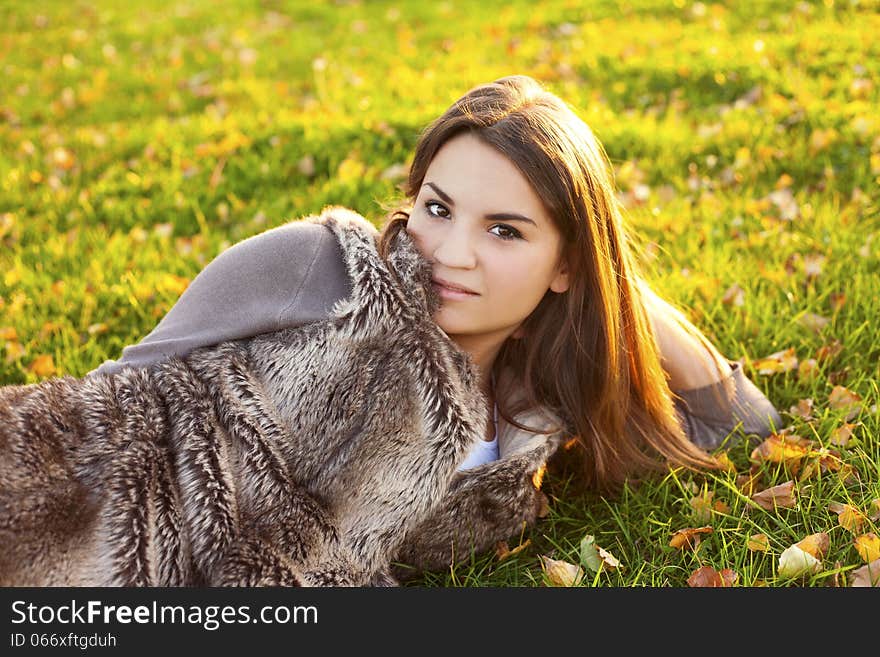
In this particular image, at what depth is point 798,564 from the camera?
2.65 m

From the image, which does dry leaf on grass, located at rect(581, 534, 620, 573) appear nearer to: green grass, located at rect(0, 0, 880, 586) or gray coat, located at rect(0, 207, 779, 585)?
green grass, located at rect(0, 0, 880, 586)

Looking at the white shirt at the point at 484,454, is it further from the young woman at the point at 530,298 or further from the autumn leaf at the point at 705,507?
the autumn leaf at the point at 705,507

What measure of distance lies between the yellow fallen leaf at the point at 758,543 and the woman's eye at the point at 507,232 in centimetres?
115

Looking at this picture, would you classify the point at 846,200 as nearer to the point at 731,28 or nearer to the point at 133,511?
the point at 731,28

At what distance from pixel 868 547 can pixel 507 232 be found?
1376mm

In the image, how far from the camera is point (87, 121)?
6.46 m

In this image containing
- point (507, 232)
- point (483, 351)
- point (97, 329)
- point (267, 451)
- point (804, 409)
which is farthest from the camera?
point (97, 329)

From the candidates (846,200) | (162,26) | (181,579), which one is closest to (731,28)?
(846,200)

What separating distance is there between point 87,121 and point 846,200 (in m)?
4.96

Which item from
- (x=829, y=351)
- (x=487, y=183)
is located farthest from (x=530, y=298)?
(x=829, y=351)

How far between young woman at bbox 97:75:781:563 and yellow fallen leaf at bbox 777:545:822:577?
1.76 ft

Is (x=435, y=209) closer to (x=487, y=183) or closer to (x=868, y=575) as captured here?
(x=487, y=183)

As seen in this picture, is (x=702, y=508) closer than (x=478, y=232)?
No

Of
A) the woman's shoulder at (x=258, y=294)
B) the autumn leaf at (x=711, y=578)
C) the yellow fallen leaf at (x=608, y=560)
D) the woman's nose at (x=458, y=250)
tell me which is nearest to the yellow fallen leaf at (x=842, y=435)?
the autumn leaf at (x=711, y=578)
